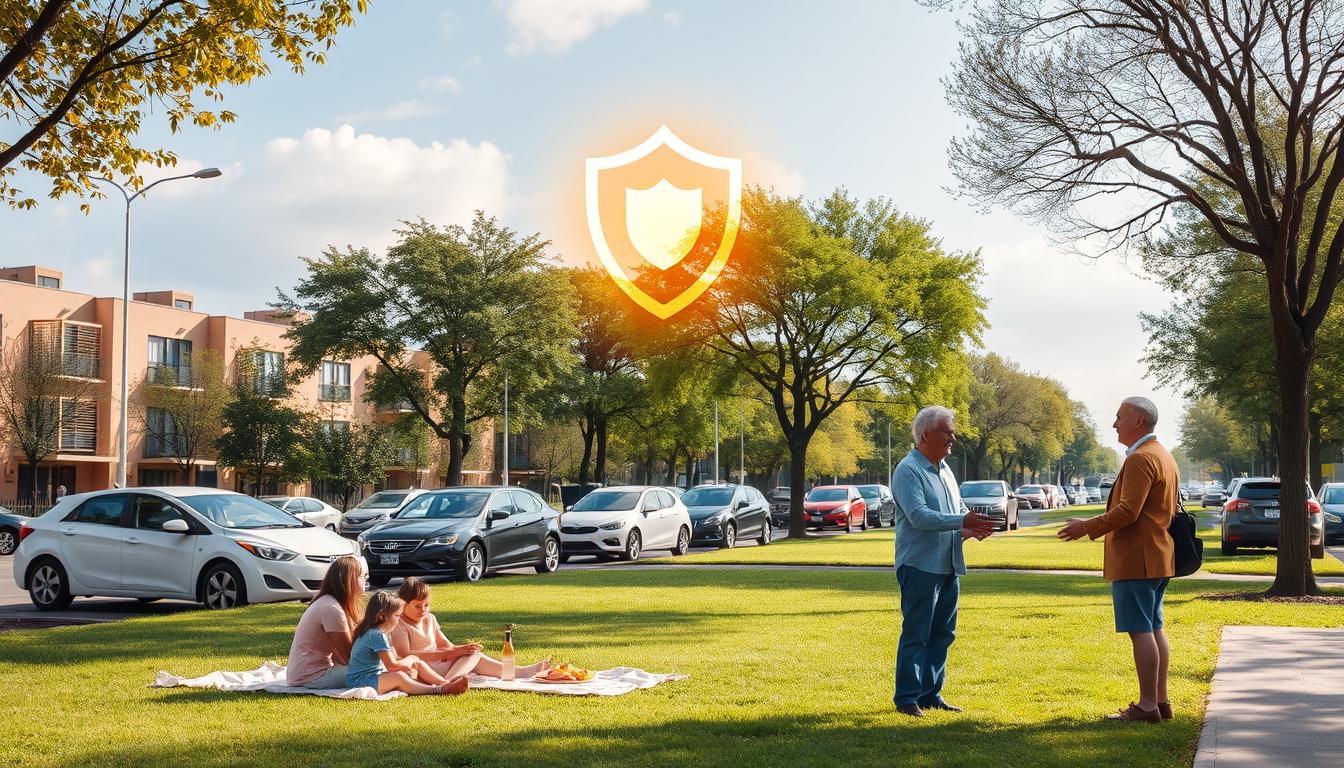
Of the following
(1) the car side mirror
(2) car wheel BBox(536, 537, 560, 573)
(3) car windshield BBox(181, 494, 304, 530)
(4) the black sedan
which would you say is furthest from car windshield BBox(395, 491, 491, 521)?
(1) the car side mirror

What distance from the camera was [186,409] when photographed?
55781 mm

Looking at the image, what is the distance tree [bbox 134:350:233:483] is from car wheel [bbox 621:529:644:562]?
35416 millimetres

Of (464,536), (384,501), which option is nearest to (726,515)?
(384,501)

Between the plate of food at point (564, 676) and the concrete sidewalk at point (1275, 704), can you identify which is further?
the plate of food at point (564, 676)

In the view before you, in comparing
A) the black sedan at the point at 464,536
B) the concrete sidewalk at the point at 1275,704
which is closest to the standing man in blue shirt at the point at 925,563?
the concrete sidewalk at the point at 1275,704

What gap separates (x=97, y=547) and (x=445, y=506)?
5825mm

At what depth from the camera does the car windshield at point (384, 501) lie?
33.3 metres

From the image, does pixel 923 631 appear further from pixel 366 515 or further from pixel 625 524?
pixel 366 515

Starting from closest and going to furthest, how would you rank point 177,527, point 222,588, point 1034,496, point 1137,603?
point 1137,603 → point 222,588 → point 177,527 → point 1034,496

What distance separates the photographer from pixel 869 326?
35531 mm

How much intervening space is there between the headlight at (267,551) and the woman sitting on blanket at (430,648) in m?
6.68

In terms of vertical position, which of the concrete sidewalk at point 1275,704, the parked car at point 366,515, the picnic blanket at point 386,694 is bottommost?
the concrete sidewalk at point 1275,704

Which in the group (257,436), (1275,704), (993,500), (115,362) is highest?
(115,362)

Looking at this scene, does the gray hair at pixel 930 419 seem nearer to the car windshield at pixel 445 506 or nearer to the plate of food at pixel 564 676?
the plate of food at pixel 564 676
